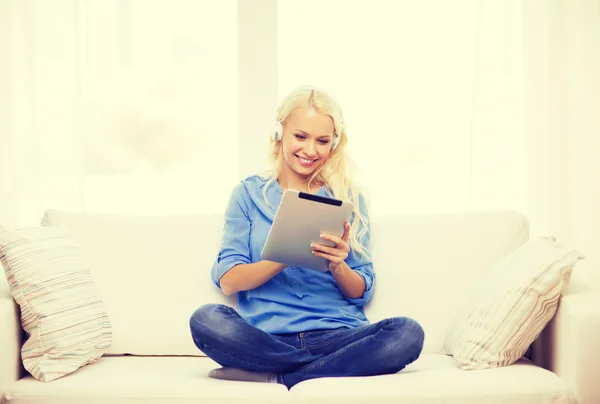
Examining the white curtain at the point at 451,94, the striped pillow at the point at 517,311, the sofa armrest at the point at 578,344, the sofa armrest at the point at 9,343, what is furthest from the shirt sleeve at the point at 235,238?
the white curtain at the point at 451,94

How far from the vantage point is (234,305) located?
2.33 meters

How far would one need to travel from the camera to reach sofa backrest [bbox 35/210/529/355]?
7.55ft

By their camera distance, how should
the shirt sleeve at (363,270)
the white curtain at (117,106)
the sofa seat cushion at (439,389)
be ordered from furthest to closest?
the white curtain at (117,106) → the shirt sleeve at (363,270) → the sofa seat cushion at (439,389)

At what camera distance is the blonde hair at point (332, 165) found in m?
2.30

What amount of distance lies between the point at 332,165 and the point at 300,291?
42 cm

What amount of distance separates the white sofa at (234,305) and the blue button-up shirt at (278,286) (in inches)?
4.4

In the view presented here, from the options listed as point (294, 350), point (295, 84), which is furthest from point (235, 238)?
point (295, 84)

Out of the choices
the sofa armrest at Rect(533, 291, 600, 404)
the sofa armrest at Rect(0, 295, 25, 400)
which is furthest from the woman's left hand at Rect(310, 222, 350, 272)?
the sofa armrest at Rect(0, 295, 25, 400)

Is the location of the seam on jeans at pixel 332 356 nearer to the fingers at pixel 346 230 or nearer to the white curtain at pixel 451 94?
the fingers at pixel 346 230

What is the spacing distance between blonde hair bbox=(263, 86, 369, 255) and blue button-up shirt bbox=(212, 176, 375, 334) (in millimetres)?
35

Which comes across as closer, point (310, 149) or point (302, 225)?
point (302, 225)

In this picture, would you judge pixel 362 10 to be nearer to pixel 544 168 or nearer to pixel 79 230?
pixel 544 168

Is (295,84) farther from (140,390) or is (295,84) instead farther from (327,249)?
(140,390)

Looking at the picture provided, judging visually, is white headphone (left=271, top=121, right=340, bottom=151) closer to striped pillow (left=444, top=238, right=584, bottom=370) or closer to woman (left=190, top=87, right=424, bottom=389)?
woman (left=190, top=87, right=424, bottom=389)
